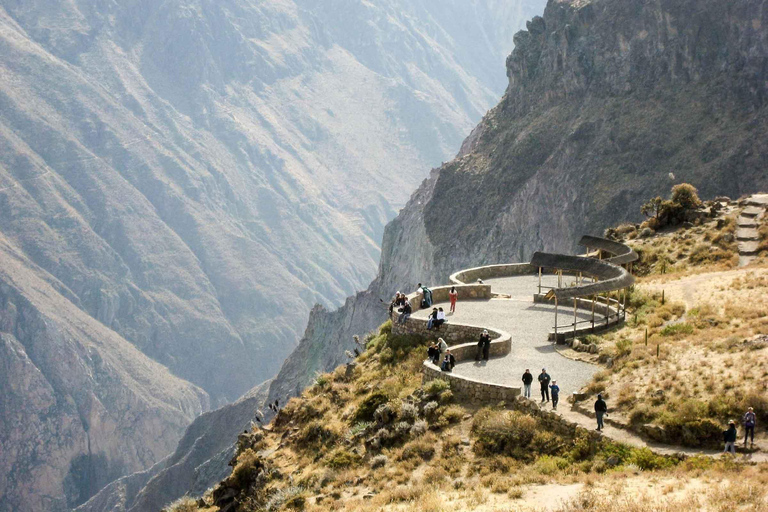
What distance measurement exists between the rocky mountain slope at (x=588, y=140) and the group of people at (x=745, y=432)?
73.5 m

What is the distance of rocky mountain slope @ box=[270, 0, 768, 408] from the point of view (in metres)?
103

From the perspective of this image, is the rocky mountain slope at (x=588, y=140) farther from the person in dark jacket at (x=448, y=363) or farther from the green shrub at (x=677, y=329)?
the person in dark jacket at (x=448, y=363)

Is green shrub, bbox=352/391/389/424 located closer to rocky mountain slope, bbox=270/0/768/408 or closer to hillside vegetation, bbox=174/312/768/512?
hillside vegetation, bbox=174/312/768/512

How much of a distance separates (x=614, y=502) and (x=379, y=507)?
21.7 ft

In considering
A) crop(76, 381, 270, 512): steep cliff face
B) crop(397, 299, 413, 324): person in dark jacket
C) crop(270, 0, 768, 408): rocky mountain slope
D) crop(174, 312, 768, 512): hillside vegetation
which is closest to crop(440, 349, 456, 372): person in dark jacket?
crop(174, 312, 768, 512): hillside vegetation

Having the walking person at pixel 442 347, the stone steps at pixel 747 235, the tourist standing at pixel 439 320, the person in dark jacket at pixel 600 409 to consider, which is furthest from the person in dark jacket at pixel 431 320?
the stone steps at pixel 747 235

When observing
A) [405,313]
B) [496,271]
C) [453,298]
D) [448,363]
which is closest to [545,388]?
[448,363]

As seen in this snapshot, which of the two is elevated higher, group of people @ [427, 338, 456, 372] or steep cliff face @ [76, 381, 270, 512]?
group of people @ [427, 338, 456, 372]

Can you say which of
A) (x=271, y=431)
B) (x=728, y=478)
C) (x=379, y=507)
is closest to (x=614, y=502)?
(x=728, y=478)

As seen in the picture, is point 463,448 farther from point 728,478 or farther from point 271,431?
point 271,431

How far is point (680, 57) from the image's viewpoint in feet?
372

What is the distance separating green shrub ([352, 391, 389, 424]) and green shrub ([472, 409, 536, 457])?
4886 mm

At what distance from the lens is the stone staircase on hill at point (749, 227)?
163 feet

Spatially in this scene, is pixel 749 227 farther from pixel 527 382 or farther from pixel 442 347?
pixel 527 382
